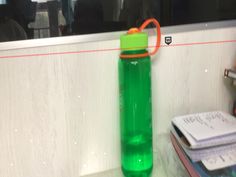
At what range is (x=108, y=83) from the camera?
75cm

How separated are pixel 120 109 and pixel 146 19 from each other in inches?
9.2

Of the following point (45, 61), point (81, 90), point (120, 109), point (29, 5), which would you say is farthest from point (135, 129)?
point (29, 5)

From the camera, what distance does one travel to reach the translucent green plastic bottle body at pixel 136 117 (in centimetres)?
71

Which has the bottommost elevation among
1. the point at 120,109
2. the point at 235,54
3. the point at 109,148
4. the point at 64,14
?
the point at 109,148

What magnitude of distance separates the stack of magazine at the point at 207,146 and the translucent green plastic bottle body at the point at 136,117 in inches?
3.0

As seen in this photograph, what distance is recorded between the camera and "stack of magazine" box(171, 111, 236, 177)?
62 centimetres

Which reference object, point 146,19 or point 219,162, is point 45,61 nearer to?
point 146,19

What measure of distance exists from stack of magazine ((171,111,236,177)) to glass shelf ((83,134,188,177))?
0.15ft

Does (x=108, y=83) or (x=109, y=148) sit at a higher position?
(x=108, y=83)

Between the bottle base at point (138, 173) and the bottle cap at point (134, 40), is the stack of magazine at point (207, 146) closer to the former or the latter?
the bottle base at point (138, 173)

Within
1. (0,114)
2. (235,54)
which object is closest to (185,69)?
(235,54)

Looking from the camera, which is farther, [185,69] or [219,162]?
[185,69]

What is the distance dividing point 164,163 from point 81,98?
0.27m

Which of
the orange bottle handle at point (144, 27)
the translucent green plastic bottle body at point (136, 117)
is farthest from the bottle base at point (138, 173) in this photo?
the orange bottle handle at point (144, 27)
